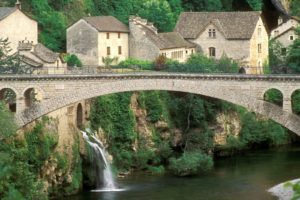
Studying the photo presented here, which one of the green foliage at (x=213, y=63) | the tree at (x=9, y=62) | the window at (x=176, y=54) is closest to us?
the tree at (x=9, y=62)

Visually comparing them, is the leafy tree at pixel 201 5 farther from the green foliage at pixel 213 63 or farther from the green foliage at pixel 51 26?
the green foliage at pixel 51 26

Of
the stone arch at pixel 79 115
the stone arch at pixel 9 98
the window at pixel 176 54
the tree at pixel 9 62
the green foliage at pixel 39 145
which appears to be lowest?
the green foliage at pixel 39 145

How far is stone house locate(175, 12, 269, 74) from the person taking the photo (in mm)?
89875

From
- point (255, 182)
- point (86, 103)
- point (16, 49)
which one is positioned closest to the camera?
point (255, 182)

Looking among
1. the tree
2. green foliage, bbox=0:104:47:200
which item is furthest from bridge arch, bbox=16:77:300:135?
the tree

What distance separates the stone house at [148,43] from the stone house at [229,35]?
193 inches

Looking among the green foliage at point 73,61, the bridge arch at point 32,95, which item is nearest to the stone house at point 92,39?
the green foliage at point 73,61

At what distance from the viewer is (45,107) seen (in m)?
54.1

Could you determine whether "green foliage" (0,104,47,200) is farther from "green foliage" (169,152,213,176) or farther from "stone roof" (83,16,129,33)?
"stone roof" (83,16,129,33)

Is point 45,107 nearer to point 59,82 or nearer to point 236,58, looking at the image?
point 59,82

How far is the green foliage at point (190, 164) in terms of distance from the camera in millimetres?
64188

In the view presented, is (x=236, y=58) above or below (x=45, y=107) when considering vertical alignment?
above

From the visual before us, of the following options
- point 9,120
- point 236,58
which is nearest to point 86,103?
point 9,120

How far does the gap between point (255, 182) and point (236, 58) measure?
31422 millimetres
